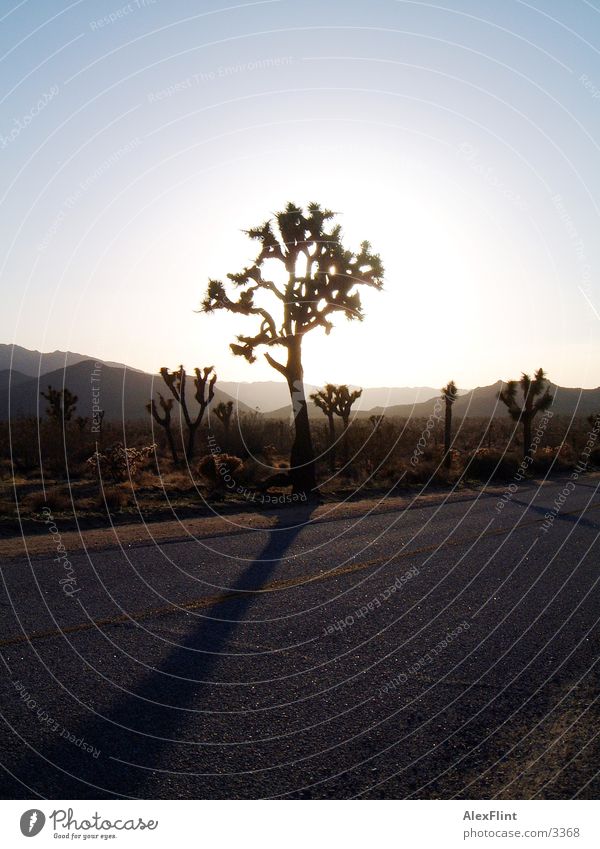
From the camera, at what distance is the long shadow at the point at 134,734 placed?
3541 millimetres

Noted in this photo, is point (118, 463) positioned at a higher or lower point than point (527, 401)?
lower

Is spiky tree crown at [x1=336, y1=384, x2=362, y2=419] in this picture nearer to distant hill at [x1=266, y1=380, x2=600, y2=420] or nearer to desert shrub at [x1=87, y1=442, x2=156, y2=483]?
desert shrub at [x1=87, y1=442, x2=156, y2=483]

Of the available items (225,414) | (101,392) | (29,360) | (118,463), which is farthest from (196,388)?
(29,360)

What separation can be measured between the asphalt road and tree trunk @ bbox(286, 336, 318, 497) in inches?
397

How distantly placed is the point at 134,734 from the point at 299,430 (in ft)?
52.3

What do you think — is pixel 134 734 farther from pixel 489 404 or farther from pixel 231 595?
pixel 489 404

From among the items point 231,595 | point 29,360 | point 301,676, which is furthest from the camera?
point 29,360

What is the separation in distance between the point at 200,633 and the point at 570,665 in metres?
2.77

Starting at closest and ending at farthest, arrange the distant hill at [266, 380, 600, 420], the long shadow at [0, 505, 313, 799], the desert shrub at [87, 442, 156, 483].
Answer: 1. the long shadow at [0, 505, 313, 799]
2. the desert shrub at [87, 442, 156, 483]
3. the distant hill at [266, 380, 600, 420]

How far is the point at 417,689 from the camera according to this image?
490 centimetres

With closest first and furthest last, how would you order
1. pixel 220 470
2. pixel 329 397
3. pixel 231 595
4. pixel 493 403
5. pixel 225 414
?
pixel 231 595, pixel 220 470, pixel 329 397, pixel 225 414, pixel 493 403

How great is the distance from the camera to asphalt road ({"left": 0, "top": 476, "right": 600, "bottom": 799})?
3.71m

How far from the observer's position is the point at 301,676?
5.10 metres

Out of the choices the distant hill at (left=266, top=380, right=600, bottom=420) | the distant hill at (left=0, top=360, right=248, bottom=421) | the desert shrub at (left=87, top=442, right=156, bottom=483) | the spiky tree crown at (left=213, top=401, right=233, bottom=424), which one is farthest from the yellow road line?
the distant hill at (left=266, top=380, right=600, bottom=420)
